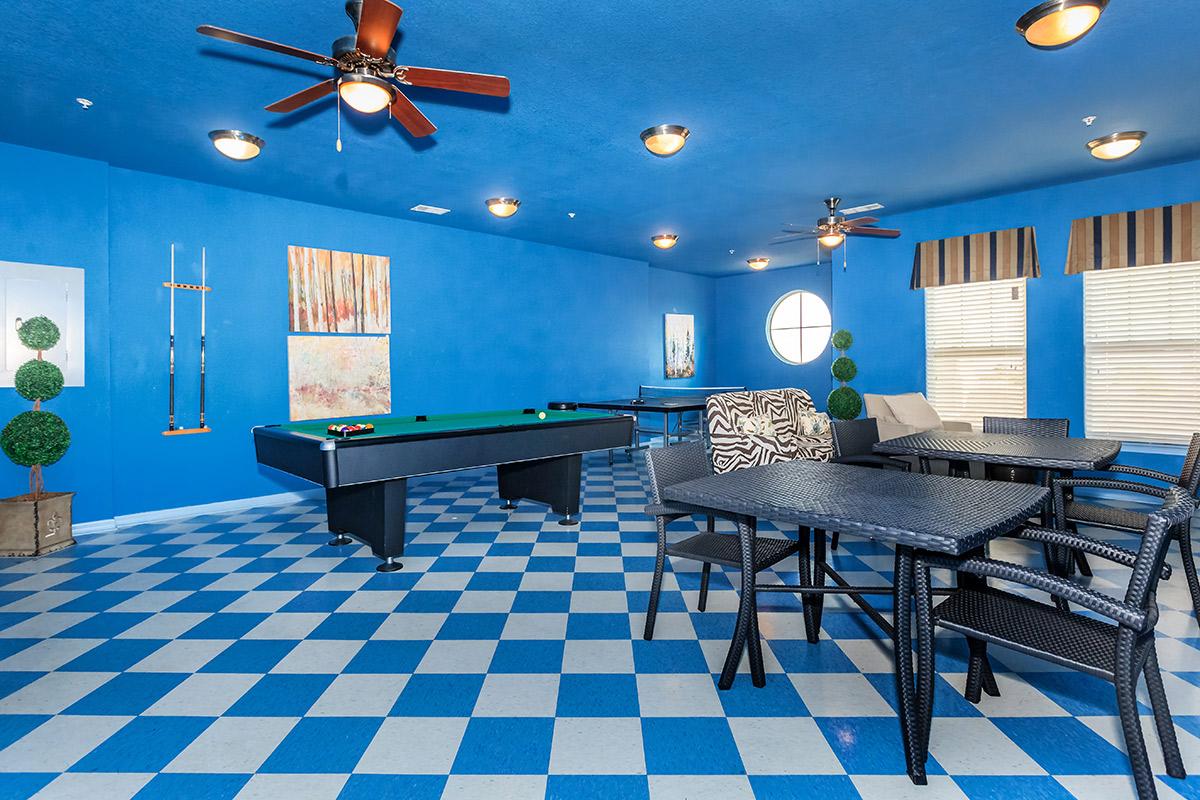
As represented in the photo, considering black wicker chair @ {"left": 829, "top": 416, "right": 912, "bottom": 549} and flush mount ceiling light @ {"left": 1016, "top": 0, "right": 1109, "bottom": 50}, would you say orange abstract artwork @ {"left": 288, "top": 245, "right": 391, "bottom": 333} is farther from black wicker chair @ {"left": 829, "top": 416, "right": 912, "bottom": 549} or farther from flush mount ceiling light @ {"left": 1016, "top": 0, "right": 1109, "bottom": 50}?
flush mount ceiling light @ {"left": 1016, "top": 0, "right": 1109, "bottom": 50}

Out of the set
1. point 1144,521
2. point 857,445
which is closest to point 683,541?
point 857,445

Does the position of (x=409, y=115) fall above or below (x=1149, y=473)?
above

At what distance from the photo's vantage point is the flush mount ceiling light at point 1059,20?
268 cm

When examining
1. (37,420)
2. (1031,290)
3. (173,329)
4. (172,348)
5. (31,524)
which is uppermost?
(1031,290)

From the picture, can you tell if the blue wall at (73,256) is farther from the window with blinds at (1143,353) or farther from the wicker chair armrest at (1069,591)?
the window with blinds at (1143,353)

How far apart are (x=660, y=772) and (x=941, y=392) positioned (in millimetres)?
6552

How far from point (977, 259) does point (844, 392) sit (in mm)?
1998

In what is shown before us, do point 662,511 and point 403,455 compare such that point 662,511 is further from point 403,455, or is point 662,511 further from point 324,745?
Result: point 403,455

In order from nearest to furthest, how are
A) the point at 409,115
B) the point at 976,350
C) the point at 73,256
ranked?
the point at 409,115
the point at 73,256
the point at 976,350

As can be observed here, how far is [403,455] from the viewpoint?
381cm

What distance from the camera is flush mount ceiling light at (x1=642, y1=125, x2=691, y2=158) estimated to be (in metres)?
4.17

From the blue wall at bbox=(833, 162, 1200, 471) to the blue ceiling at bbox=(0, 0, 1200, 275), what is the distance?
342 mm

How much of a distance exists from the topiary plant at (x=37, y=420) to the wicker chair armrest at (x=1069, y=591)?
5.63 metres

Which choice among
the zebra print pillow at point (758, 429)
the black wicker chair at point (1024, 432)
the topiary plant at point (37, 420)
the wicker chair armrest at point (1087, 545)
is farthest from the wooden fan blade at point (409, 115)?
the black wicker chair at point (1024, 432)
